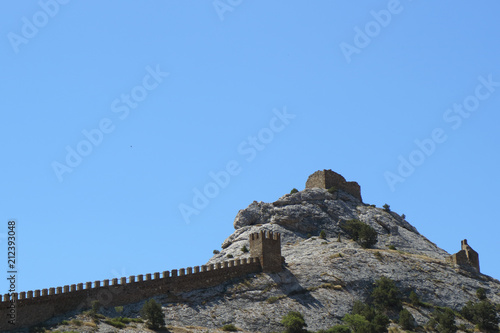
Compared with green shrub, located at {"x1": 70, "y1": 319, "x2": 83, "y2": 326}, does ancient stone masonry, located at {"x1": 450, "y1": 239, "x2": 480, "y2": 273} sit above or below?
above

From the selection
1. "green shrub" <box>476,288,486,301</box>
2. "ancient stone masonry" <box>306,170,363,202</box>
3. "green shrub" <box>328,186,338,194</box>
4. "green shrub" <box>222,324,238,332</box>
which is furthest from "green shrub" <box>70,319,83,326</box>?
"ancient stone masonry" <box>306,170,363,202</box>

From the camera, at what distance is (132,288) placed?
76750mm

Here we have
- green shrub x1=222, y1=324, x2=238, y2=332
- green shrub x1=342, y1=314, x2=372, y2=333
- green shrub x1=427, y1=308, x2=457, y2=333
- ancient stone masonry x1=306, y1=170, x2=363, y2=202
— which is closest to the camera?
green shrub x1=222, y1=324, x2=238, y2=332

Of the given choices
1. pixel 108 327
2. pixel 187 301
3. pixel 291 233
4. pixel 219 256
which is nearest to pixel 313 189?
pixel 291 233

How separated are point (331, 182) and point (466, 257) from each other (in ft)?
65.6

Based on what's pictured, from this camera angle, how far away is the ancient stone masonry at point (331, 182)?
10936 centimetres

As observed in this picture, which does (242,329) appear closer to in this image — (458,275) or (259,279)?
(259,279)

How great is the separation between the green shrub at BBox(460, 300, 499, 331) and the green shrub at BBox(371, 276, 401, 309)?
6.74 m

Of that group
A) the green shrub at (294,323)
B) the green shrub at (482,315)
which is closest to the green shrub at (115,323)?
the green shrub at (294,323)

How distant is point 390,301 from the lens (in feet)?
277

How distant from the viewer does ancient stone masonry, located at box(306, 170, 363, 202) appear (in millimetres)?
109356

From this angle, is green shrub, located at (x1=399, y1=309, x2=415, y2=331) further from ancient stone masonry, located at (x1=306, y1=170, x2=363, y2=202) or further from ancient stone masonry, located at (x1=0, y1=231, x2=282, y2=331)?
ancient stone masonry, located at (x1=306, y1=170, x2=363, y2=202)

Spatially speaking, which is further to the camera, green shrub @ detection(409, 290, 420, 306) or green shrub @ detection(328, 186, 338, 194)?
green shrub @ detection(328, 186, 338, 194)

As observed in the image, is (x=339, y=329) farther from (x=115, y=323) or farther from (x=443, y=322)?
(x=115, y=323)
